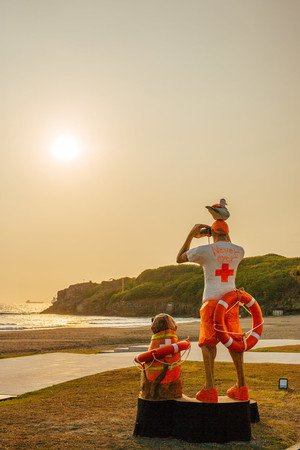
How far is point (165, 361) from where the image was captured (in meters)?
5.89

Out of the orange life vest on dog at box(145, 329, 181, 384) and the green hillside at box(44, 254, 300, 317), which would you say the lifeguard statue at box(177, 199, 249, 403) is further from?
the green hillside at box(44, 254, 300, 317)

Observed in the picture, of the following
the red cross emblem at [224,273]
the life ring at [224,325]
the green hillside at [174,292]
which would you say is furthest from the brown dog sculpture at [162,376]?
the green hillside at [174,292]

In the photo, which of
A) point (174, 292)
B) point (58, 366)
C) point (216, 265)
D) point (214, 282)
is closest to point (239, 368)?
point (214, 282)

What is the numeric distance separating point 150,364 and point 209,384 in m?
0.81

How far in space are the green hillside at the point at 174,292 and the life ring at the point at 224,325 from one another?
5040 cm

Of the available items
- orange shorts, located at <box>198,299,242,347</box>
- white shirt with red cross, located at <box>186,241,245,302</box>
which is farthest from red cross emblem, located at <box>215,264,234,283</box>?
orange shorts, located at <box>198,299,242,347</box>

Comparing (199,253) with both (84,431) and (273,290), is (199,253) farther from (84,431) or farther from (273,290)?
(273,290)

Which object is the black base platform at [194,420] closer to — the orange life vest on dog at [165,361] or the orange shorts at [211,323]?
the orange life vest on dog at [165,361]

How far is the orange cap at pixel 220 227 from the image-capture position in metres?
6.46

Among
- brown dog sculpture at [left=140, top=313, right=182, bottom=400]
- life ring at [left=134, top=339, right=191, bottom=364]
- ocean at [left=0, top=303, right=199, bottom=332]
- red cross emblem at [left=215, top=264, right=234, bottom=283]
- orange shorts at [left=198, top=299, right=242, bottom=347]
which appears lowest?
ocean at [left=0, top=303, right=199, bottom=332]

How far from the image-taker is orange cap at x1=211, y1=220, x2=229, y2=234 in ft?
21.2

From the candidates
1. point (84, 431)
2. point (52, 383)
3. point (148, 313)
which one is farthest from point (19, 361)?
point (148, 313)

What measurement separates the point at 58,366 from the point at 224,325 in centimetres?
787

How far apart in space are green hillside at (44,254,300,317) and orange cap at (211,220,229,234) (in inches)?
1983
